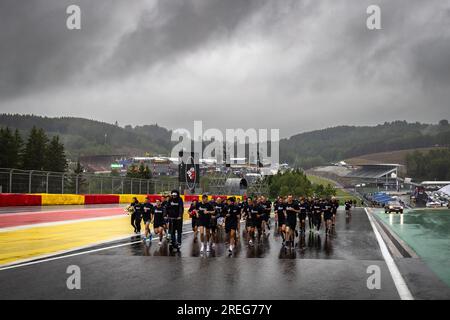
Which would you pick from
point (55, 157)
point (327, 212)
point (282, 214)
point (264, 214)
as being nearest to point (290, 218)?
point (282, 214)

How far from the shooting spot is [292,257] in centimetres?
1226

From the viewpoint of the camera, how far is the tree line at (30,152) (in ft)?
246

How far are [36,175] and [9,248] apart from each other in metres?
18.8

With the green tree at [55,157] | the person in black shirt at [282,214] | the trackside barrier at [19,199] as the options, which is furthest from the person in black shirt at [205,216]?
the green tree at [55,157]

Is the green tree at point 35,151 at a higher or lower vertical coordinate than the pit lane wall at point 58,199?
higher

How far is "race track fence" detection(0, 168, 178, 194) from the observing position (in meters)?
29.0

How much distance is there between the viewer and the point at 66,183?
34.8 metres

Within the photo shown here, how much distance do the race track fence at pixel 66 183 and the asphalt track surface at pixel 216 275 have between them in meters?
17.5

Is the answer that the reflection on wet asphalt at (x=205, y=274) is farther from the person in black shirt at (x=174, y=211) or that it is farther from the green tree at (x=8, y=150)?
the green tree at (x=8, y=150)

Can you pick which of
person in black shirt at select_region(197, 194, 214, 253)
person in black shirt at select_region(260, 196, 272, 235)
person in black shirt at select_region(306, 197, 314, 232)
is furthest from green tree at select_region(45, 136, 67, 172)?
person in black shirt at select_region(197, 194, 214, 253)

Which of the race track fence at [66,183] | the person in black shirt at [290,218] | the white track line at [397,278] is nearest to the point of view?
the white track line at [397,278]

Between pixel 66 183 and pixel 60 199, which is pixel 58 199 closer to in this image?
pixel 60 199
